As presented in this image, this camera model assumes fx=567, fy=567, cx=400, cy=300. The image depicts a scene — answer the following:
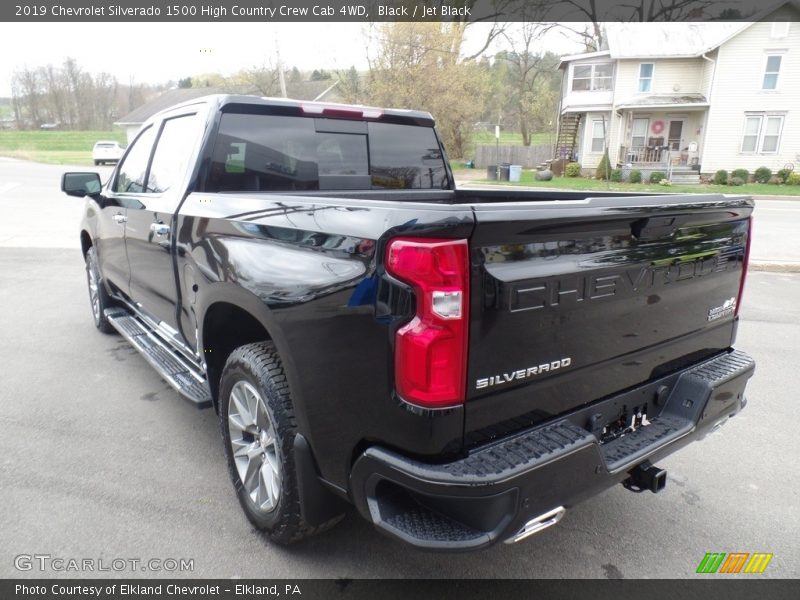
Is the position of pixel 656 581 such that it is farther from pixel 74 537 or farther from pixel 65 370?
pixel 65 370

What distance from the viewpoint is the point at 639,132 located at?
29375 mm

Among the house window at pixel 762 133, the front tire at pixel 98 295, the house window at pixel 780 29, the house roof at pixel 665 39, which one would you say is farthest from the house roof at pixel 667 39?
the front tire at pixel 98 295

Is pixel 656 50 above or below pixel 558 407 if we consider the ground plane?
above

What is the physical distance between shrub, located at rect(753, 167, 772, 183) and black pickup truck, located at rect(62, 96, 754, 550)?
27.1 metres

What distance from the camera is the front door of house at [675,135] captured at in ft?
95.1

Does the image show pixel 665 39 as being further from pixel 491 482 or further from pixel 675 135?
pixel 491 482

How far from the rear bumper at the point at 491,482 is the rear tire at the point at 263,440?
458mm

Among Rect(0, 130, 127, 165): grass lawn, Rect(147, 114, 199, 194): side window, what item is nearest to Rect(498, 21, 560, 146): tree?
Rect(0, 130, 127, 165): grass lawn

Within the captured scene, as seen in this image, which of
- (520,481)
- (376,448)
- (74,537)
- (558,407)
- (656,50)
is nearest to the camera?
(520,481)

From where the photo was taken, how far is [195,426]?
384cm

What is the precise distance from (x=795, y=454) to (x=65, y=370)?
544cm

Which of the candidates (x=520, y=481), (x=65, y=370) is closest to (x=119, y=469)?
(x=65, y=370)

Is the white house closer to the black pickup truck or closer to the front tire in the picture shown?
the front tire

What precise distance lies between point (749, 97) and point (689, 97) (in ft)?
8.50
